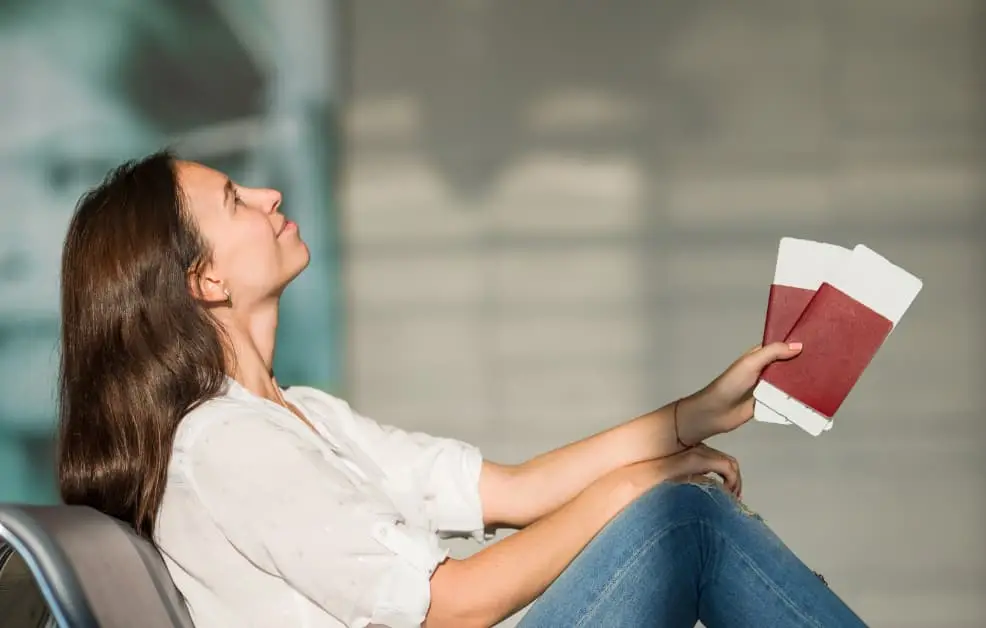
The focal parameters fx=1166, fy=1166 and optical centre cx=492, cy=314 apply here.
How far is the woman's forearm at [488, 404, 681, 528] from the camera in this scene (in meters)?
1.74

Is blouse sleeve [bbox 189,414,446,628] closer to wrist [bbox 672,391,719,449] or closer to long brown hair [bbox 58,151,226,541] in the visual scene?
long brown hair [bbox 58,151,226,541]

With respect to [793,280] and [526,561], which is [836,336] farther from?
[526,561]

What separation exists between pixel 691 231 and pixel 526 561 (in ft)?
7.10

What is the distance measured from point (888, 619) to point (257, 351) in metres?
2.44

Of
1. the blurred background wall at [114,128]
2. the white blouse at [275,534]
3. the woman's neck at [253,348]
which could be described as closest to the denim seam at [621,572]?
the white blouse at [275,534]

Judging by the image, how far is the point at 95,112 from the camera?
3014 mm

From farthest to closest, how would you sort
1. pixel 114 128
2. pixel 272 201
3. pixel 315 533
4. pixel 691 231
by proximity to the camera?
1. pixel 691 231
2. pixel 114 128
3. pixel 272 201
4. pixel 315 533

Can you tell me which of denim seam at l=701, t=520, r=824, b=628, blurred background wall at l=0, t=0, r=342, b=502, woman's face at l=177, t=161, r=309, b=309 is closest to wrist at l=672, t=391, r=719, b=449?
denim seam at l=701, t=520, r=824, b=628

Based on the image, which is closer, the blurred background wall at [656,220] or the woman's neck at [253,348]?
the woman's neck at [253,348]

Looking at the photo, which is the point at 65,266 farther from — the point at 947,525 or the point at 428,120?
the point at 947,525

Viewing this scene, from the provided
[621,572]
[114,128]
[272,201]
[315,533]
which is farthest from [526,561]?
[114,128]

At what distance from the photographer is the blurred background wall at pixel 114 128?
2961mm

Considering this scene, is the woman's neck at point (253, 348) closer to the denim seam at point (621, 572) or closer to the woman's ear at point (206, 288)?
the woman's ear at point (206, 288)

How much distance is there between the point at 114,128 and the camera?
3.02 metres
